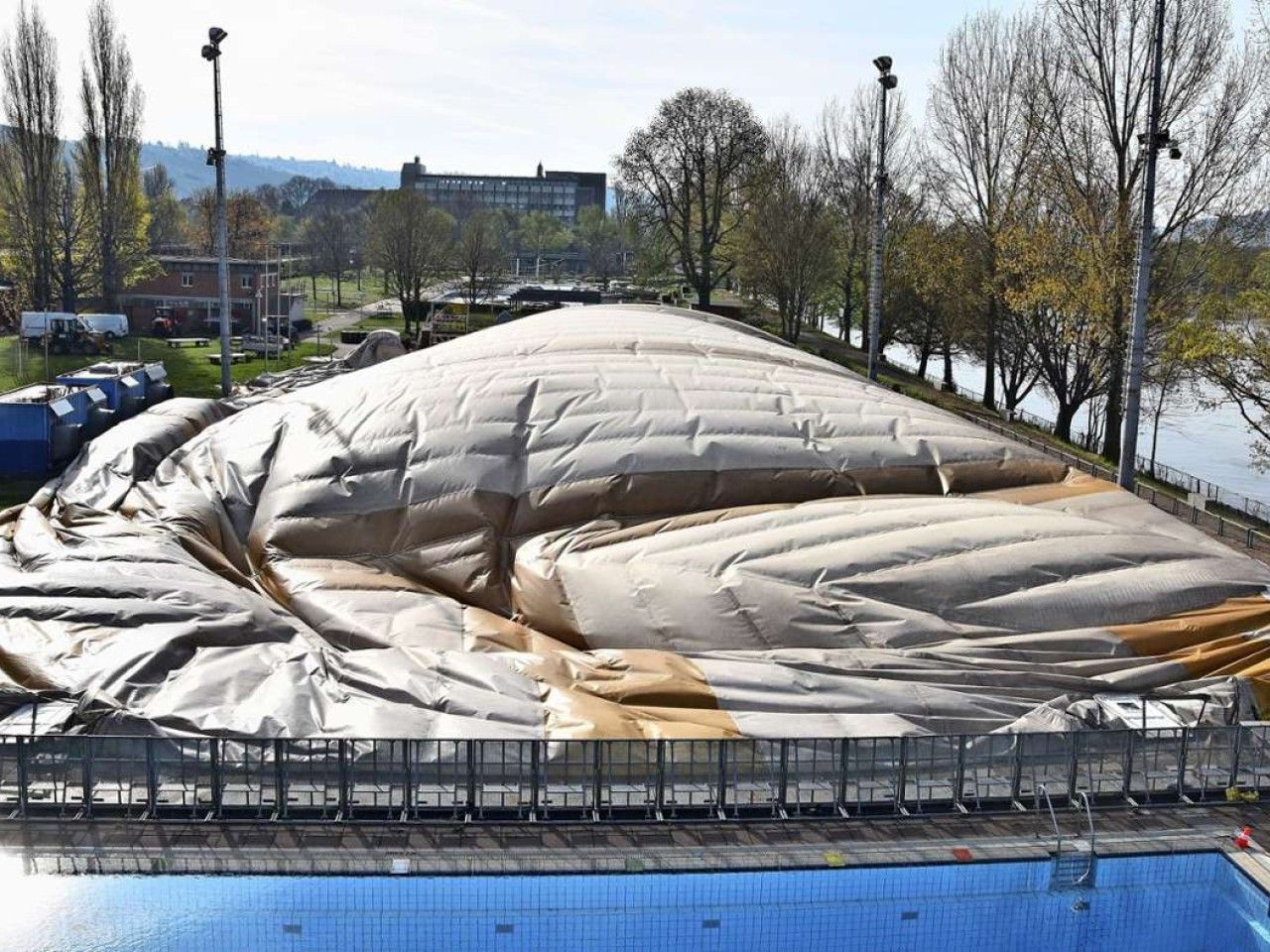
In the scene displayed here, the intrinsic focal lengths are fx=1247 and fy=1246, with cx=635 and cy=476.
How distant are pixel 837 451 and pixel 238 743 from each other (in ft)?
28.0

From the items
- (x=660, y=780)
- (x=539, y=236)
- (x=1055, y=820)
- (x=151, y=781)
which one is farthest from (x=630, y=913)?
(x=539, y=236)

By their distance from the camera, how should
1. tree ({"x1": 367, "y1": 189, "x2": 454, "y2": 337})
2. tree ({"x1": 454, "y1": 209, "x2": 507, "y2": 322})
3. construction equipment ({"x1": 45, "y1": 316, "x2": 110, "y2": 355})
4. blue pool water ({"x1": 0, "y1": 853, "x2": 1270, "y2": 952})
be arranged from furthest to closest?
tree ({"x1": 454, "y1": 209, "x2": 507, "y2": 322})
tree ({"x1": 367, "y1": 189, "x2": 454, "y2": 337})
construction equipment ({"x1": 45, "y1": 316, "x2": 110, "y2": 355})
blue pool water ({"x1": 0, "y1": 853, "x2": 1270, "y2": 952})

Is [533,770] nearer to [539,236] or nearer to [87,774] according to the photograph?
[87,774]

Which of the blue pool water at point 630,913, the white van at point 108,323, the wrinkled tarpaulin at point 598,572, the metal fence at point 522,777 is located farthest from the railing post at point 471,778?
the white van at point 108,323

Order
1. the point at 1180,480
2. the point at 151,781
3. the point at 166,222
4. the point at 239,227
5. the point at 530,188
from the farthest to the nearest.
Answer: the point at 530,188
the point at 166,222
the point at 239,227
the point at 1180,480
the point at 151,781

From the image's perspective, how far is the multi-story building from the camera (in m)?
146

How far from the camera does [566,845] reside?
1019cm

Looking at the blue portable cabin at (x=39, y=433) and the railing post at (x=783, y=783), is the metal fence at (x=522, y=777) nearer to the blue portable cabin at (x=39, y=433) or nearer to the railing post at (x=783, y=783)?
the railing post at (x=783, y=783)

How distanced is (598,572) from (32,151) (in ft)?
138

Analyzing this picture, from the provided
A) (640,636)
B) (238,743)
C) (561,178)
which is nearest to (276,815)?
(238,743)

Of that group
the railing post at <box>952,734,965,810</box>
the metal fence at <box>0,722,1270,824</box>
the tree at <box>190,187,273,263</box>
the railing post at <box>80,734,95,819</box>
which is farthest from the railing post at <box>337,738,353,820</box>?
the tree at <box>190,187,273,263</box>

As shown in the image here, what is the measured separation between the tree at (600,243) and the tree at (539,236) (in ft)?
7.85

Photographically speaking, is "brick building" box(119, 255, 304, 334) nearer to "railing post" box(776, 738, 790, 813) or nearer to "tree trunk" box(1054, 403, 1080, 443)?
"tree trunk" box(1054, 403, 1080, 443)

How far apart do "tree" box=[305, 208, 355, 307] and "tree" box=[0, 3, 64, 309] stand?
25.8 m
